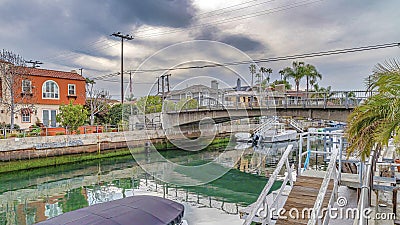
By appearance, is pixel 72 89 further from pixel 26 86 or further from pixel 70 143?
pixel 70 143

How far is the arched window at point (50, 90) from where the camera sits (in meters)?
29.3

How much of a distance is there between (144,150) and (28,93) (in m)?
13.3

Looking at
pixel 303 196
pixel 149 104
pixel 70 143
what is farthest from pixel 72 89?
pixel 303 196

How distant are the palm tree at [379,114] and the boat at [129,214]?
4.13 metres

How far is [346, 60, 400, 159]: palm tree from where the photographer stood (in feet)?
14.9

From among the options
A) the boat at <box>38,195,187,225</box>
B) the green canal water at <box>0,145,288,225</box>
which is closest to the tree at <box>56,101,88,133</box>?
the green canal water at <box>0,145,288,225</box>

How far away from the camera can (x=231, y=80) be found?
11.9 m

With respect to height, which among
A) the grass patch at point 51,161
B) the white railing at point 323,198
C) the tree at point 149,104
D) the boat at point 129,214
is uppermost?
the tree at point 149,104

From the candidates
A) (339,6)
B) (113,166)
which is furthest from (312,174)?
Answer: (113,166)

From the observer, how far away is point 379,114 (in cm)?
496

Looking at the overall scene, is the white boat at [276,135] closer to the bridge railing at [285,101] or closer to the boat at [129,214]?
the bridge railing at [285,101]

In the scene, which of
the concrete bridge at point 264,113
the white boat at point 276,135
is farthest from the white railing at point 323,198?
the white boat at point 276,135

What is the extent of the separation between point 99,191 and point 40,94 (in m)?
18.4

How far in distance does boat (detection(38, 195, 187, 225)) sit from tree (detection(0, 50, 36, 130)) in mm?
22022
